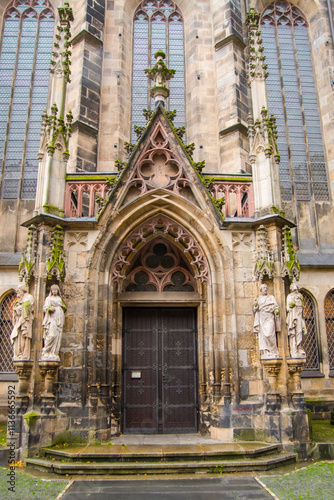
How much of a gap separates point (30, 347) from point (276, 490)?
4.81 metres

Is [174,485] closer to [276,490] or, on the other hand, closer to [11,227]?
[276,490]

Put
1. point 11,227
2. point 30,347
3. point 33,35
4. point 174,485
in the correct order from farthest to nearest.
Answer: point 33,35
point 11,227
point 30,347
point 174,485

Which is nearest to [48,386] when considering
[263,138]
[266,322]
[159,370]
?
[159,370]

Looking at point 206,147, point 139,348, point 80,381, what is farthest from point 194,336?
point 206,147

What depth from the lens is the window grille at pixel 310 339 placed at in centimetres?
1116

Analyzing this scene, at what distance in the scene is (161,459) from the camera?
6965 mm

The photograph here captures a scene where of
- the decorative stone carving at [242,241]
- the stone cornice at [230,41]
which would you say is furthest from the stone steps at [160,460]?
the stone cornice at [230,41]

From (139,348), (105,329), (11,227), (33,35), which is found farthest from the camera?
(33,35)

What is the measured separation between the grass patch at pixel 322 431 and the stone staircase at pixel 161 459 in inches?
42.3

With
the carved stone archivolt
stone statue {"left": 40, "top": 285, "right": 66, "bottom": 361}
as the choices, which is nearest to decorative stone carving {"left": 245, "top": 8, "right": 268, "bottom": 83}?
the carved stone archivolt

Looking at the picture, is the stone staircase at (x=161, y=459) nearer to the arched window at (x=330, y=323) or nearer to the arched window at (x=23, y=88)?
the arched window at (x=330, y=323)

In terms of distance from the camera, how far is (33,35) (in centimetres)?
1411

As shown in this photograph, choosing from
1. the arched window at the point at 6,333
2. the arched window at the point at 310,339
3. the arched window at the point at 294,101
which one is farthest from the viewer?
the arched window at the point at 294,101

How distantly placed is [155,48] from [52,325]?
404 inches
